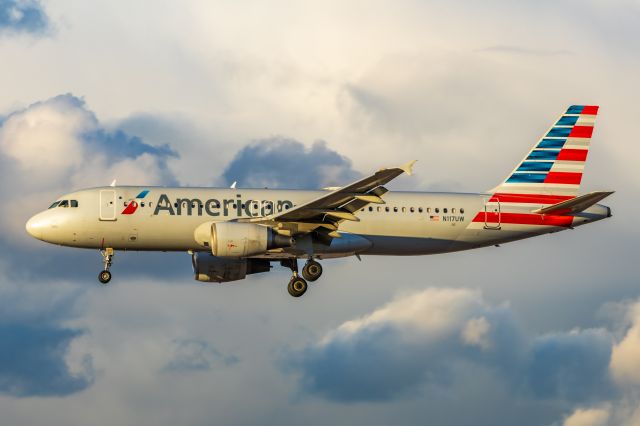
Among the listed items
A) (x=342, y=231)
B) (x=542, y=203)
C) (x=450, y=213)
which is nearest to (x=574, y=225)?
(x=542, y=203)

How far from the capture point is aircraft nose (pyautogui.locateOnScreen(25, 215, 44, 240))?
2609 inches

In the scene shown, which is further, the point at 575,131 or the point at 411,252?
the point at 575,131

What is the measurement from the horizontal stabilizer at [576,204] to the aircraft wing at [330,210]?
9.79 m

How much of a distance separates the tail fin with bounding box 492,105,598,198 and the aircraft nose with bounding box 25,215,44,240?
21.8 m

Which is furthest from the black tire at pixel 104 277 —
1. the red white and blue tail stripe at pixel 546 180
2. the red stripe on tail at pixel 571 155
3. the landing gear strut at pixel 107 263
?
the red stripe on tail at pixel 571 155

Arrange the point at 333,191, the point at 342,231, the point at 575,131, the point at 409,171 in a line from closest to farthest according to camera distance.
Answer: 1. the point at 409,171
2. the point at 333,191
3. the point at 342,231
4. the point at 575,131

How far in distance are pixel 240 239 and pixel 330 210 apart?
13.9 feet

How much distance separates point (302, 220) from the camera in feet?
214

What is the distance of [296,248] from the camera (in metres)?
66.4

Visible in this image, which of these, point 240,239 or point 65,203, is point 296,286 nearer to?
point 240,239

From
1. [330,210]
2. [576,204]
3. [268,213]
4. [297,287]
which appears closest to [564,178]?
[576,204]

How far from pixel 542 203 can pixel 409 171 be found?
15.1 meters

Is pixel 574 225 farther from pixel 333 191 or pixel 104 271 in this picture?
pixel 104 271

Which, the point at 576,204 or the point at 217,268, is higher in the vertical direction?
the point at 576,204
